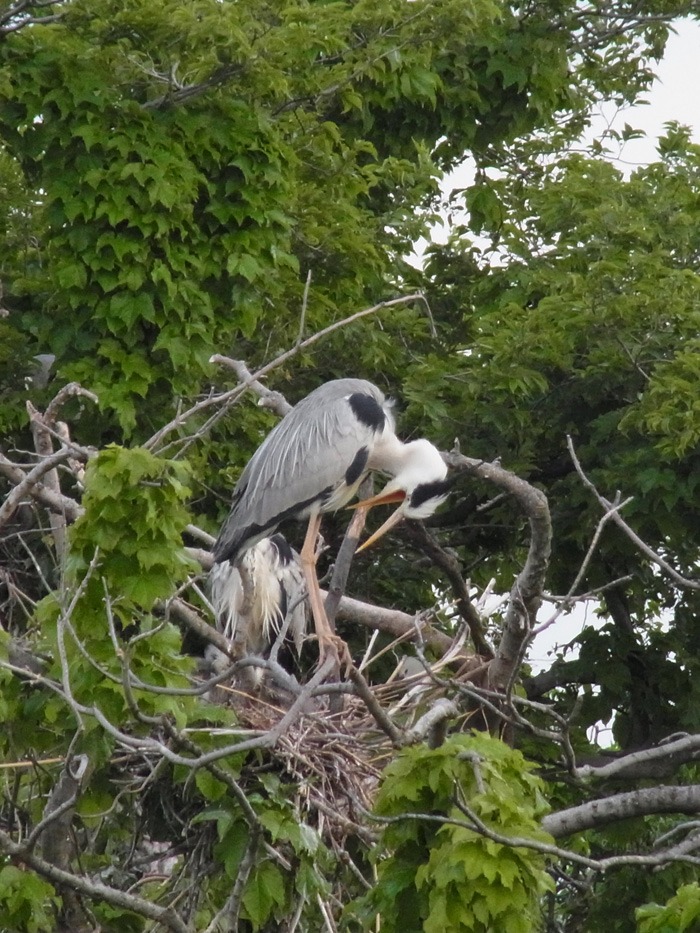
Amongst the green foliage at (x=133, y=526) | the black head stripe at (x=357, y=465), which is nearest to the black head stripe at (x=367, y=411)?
the black head stripe at (x=357, y=465)

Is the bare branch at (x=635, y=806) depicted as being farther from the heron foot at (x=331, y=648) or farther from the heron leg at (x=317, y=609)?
the heron foot at (x=331, y=648)

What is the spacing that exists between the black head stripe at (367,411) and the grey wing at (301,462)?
1cm

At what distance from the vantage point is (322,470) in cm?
690

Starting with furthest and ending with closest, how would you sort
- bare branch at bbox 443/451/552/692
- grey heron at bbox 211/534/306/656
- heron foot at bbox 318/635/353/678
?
grey heron at bbox 211/534/306/656
heron foot at bbox 318/635/353/678
bare branch at bbox 443/451/552/692

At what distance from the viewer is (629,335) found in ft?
26.6

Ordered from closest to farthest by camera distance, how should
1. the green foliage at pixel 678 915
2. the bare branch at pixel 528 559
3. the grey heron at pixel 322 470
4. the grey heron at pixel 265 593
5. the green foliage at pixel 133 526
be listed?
the green foliage at pixel 678 915 < the green foliage at pixel 133 526 < the bare branch at pixel 528 559 < the grey heron at pixel 322 470 < the grey heron at pixel 265 593

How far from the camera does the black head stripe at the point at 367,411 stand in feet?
22.6

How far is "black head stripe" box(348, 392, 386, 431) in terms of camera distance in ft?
22.6

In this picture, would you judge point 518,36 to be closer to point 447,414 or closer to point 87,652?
point 447,414

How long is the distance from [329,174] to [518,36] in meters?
1.76

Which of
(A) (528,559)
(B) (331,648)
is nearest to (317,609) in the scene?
(B) (331,648)

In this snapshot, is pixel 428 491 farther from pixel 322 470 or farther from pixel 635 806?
pixel 635 806

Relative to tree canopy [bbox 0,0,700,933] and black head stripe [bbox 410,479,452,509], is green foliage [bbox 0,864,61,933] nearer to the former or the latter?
tree canopy [bbox 0,0,700,933]

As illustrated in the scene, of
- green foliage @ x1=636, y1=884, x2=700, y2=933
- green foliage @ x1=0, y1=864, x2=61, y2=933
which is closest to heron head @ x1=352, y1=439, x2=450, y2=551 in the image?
green foliage @ x1=0, y1=864, x2=61, y2=933
